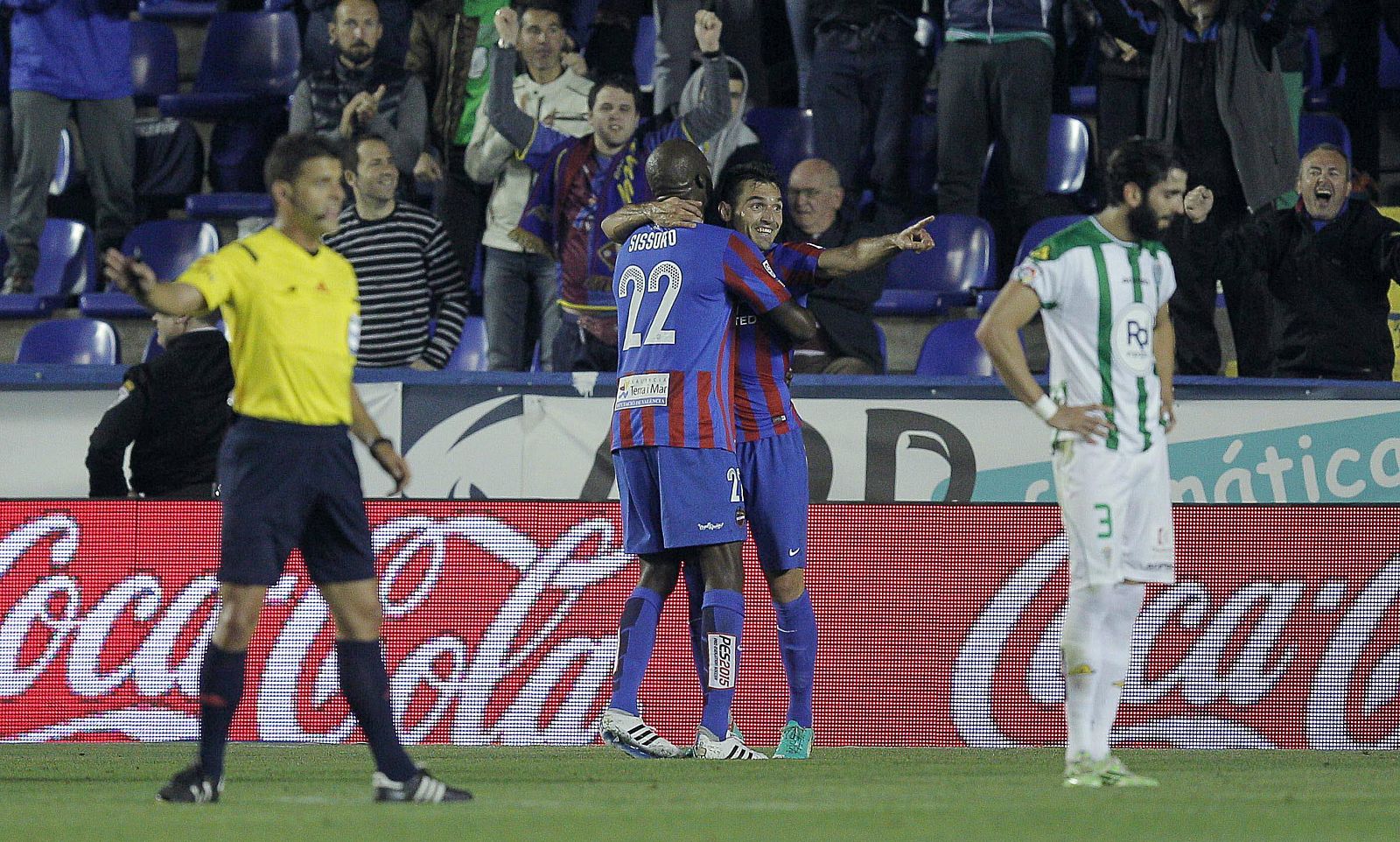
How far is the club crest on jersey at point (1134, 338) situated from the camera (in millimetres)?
5832

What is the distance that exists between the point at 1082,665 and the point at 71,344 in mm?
8375

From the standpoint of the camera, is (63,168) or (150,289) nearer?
(150,289)

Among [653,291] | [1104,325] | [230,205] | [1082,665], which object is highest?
[1104,325]

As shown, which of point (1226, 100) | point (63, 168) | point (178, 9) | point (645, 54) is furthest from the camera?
point (178, 9)

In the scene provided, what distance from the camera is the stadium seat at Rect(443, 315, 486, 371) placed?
478 inches

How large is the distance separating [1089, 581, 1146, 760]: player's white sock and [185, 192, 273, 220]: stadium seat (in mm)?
8749

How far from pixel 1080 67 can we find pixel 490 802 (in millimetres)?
9795

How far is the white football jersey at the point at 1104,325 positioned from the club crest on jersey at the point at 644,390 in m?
1.72

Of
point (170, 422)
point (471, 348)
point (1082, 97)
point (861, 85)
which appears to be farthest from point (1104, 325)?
point (1082, 97)

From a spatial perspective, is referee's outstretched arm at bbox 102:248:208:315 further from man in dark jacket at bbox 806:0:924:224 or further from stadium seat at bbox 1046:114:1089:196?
stadium seat at bbox 1046:114:1089:196

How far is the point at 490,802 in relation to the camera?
533 centimetres

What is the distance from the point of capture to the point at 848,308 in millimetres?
10617

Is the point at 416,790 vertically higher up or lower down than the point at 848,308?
lower down

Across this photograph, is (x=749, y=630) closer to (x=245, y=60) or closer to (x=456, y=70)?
(x=456, y=70)
